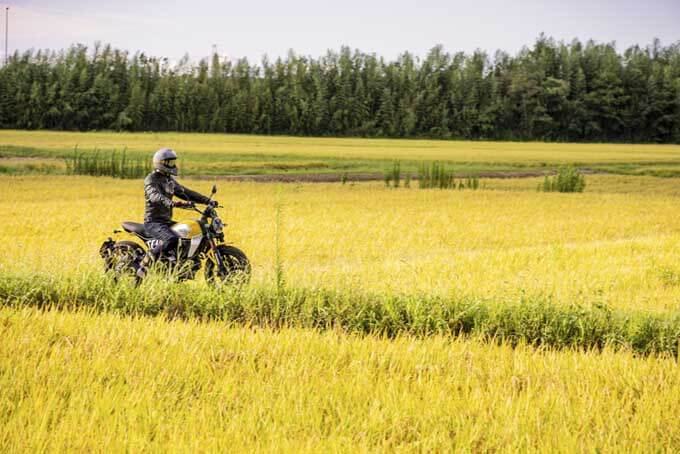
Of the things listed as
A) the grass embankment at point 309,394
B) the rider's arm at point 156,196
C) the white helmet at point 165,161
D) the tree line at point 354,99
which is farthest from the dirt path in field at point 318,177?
the tree line at point 354,99

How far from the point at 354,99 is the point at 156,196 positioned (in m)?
Answer: 135

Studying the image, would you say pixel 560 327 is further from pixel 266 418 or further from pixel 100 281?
pixel 100 281

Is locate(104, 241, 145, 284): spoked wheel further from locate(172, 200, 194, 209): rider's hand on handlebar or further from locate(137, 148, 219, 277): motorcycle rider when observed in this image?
locate(172, 200, 194, 209): rider's hand on handlebar

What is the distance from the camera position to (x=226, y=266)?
9.48m

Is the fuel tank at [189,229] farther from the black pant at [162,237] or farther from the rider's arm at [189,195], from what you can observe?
the rider's arm at [189,195]

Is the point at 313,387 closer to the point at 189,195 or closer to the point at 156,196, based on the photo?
the point at 156,196

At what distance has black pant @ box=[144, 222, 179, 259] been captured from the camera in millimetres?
9305

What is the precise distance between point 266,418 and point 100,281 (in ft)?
16.0

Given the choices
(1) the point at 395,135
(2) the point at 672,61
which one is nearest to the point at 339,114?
(1) the point at 395,135

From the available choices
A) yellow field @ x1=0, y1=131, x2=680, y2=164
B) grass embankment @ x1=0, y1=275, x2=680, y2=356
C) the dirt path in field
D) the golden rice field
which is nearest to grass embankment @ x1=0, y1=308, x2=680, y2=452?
the golden rice field

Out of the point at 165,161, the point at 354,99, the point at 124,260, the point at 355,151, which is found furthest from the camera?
the point at 354,99

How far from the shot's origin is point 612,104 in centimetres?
13175

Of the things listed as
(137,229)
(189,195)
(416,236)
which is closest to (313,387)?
(189,195)

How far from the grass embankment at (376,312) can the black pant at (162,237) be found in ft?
1.89
